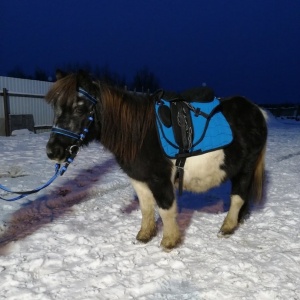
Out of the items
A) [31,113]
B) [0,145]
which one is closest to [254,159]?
[0,145]

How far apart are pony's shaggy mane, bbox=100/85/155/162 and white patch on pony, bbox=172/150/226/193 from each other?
474mm

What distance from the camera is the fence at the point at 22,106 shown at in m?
12.3

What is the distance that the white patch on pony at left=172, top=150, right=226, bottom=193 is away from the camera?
133 inches

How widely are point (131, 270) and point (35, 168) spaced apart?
14.5 feet

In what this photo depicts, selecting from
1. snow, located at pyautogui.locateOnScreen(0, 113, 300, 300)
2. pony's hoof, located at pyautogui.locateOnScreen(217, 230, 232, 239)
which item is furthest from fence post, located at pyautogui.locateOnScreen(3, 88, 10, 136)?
pony's hoof, located at pyautogui.locateOnScreen(217, 230, 232, 239)

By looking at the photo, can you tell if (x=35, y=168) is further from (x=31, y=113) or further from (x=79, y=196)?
(x=31, y=113)

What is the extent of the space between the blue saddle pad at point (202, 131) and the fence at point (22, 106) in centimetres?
1012

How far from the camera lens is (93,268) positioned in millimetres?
2938

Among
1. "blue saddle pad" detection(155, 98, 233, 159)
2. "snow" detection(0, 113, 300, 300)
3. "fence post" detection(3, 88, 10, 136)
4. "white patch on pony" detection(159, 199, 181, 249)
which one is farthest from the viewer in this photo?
"fence post" detection(3, 88, 10, 136)

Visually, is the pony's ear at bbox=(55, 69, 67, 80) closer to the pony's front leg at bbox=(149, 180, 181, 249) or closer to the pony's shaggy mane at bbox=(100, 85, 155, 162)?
the pony's shaggy mane at bbox=(100, 85, 155, 162)

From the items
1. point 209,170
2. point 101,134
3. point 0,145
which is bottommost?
point 0,145

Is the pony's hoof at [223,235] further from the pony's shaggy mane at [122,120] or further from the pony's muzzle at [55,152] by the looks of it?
the pony's muzzle at [55,152]

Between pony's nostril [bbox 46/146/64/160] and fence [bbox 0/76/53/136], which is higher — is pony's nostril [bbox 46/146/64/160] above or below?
above

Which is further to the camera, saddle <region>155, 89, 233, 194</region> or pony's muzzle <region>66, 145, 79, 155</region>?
saddle <region>155, 89, 233, 194</region>
